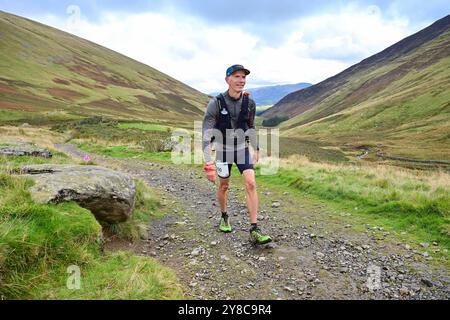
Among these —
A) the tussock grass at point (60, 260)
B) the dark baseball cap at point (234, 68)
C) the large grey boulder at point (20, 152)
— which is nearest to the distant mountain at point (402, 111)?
the dark baseball cap at point (234, 68)

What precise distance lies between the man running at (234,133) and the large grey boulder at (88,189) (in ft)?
7.07

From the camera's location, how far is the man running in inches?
283

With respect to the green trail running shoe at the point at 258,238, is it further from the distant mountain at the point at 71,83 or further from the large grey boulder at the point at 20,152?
the distant mountain at the point at 71,83

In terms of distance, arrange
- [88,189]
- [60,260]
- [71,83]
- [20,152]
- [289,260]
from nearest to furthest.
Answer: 1. [60,260]
2. [289,260]
3. [88,189]
4. [20,152]
5. [71,83]

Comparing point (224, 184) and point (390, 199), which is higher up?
point (224, 184)

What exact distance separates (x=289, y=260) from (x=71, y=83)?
135 metres

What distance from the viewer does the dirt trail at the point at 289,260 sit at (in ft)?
17.4

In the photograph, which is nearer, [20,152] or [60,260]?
[60,260]

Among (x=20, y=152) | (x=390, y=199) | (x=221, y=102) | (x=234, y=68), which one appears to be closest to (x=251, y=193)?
(x=221, y=102)

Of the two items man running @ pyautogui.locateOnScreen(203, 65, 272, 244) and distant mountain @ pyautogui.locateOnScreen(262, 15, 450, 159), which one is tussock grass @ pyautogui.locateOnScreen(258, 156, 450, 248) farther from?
distant mountain @ pyautogui.locateOnScreen(262, 15, 450, 159)

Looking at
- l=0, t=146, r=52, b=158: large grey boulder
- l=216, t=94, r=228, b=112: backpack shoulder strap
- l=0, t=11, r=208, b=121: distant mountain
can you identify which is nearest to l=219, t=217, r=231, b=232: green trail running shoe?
l=216, t=94, r=228, b=112: backpack shoulder strap

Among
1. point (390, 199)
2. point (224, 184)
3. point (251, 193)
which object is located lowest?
point (390, 199)

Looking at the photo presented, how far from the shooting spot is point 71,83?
406 ft

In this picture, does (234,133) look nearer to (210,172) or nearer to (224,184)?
(210,172)
